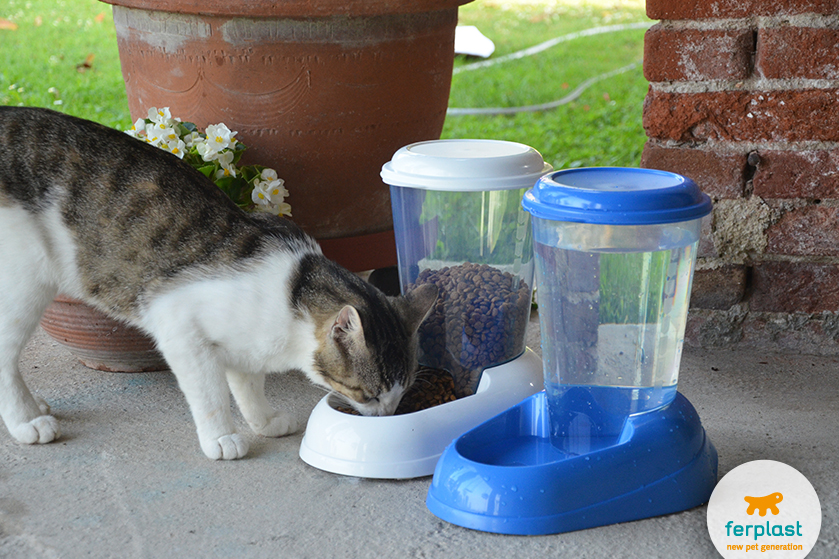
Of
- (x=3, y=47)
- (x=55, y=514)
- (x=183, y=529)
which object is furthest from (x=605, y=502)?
(x=3, y=47)

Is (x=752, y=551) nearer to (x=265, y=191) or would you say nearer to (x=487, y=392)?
(x=487, y=392)

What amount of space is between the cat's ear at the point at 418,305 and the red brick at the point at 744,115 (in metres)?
0.73

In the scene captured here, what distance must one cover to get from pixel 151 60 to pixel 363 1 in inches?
23.9

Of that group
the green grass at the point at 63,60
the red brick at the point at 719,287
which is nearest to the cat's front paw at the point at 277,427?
the red brick at the point at 719,287

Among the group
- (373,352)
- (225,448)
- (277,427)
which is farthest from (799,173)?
(225,448)

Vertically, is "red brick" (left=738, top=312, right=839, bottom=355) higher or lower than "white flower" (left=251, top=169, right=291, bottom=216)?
lower

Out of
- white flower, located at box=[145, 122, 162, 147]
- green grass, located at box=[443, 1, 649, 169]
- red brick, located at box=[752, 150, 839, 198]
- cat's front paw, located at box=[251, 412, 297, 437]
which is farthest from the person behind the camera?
green grass, located at box=[443, 1, 649, 169]

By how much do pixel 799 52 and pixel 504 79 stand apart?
11.2ft

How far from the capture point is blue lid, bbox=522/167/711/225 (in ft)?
4.27

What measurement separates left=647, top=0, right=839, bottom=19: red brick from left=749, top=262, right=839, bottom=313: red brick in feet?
1.96

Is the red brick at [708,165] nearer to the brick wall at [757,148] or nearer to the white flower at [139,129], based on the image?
the brick wall at [757,148]

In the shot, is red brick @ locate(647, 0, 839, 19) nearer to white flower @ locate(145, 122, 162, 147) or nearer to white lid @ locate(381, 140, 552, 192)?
white lid @ locate(381, 140, 552, 192)

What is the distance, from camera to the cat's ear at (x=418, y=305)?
164cm

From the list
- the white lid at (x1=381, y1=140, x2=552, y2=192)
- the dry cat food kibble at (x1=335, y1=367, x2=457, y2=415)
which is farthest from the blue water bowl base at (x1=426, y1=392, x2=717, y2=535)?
the white lid at (x1=381, y1=140, x2=552, y2=192)
